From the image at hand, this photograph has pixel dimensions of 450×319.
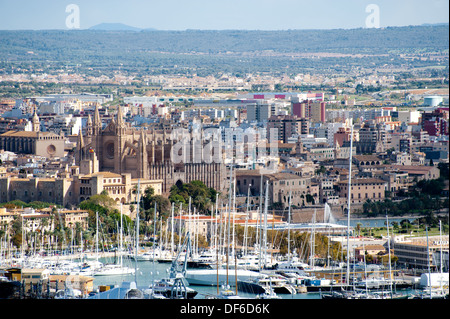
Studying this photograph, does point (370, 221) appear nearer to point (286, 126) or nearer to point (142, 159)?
point (142, 159)

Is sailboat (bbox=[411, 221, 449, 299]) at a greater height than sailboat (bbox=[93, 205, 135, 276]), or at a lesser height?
greater

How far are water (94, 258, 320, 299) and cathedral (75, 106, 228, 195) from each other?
1120 centimetres

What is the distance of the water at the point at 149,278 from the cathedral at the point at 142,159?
1120 centimetres

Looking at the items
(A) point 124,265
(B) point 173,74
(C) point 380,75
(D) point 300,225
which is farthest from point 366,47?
(A) point 124,265

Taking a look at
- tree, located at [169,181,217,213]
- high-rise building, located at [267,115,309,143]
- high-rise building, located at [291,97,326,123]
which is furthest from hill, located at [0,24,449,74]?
tree, located at [169,181,217,213]

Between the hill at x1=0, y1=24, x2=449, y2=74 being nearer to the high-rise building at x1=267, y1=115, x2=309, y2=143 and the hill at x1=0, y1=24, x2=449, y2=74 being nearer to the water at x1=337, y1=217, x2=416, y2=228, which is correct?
the high-rise building at x1=267, y1=115, x2=309, y2=143

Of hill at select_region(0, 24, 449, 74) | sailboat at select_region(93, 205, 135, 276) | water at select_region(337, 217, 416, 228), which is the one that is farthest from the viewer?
hill at select_region(0, 24, 449, 74)

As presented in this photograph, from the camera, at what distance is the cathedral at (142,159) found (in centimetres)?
3362

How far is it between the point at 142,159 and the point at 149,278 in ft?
46.6

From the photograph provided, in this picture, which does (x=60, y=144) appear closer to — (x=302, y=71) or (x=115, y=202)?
(x=115, y=202)

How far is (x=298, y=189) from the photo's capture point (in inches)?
1405

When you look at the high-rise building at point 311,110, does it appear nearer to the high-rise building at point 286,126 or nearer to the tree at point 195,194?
the high-rise building at point 286,126

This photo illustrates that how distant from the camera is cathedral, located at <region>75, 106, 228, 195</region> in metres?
33.6

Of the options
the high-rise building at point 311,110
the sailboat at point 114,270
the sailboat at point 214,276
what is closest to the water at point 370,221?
the sailboat at point 114,270
